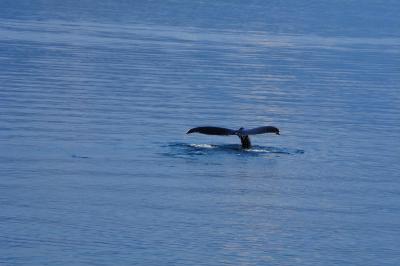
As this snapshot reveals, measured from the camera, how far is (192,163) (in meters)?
27.7

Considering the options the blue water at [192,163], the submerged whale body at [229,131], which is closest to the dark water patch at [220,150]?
the blue water at [192,163]

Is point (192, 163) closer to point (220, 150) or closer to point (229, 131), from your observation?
point (229, 131)

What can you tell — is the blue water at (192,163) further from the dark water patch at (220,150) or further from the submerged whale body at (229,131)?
the submerged whale body at (229,131)

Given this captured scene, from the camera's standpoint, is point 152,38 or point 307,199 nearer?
point 307,199

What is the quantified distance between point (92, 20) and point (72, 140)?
2620 inches

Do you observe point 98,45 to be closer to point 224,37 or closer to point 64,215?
point 224,37

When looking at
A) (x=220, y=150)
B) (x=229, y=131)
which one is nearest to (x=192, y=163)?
(x=229, y=131)

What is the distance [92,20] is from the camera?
96.0 m

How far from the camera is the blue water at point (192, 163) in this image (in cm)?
2055

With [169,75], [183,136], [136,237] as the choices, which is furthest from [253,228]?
[169,75]

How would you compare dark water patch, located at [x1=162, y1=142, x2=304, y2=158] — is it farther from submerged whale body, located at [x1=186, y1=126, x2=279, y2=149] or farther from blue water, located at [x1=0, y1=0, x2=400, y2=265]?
submerged whale body, located at [x1=186, y1=126, x2=279, y2=149]

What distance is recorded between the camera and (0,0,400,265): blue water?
2055cm

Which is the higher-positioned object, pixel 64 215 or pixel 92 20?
pixel 92 20

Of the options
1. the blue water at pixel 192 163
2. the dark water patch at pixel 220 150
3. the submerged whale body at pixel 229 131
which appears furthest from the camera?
the dark water patch at pixel 220 150
